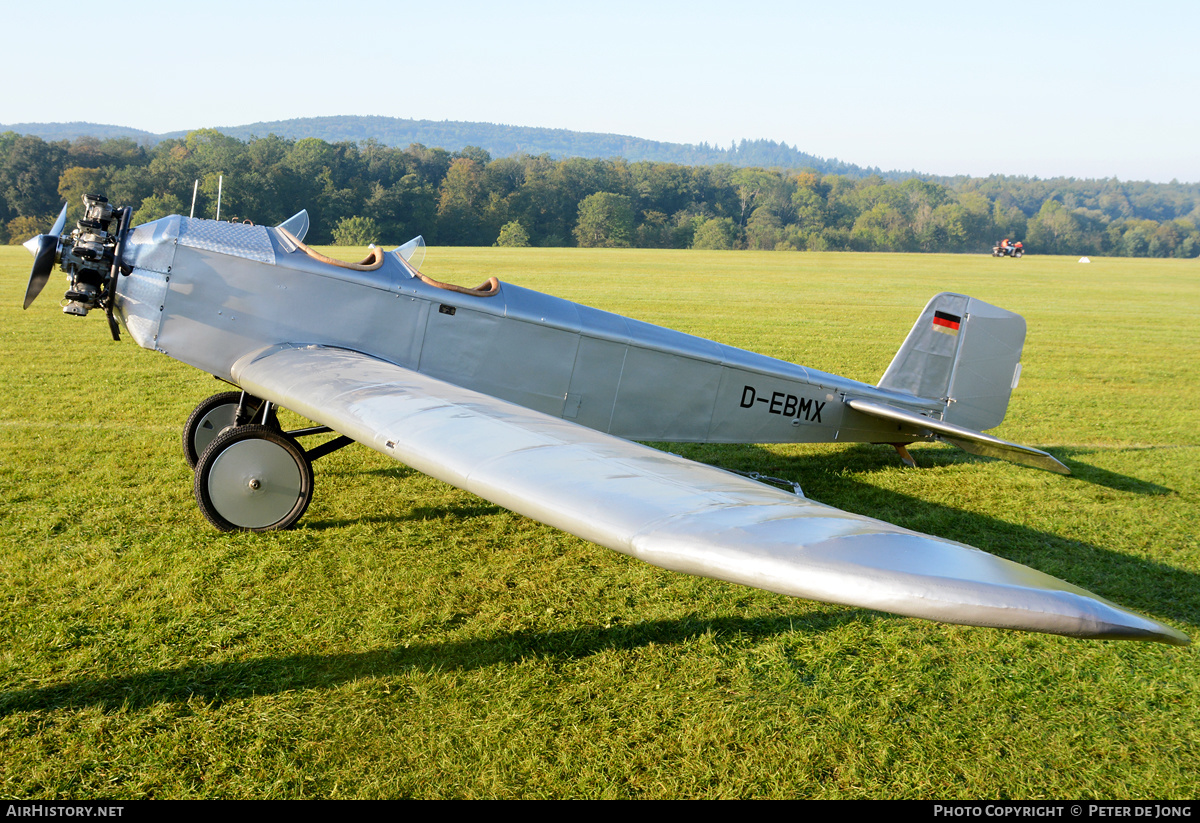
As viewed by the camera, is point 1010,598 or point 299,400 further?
point 299,400

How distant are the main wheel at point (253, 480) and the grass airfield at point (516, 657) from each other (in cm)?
15

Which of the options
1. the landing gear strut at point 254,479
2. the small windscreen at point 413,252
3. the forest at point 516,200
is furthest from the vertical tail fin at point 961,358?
the forest at point 516,200

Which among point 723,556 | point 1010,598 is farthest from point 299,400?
point 1010,598

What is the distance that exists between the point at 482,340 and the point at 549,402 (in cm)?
67

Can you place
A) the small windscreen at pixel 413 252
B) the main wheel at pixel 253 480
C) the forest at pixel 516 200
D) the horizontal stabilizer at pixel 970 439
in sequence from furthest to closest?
the forest at pixel 516 200, the small windscreen at pixel 413 252, the horizontal stabilizer at pixel 970 439, the main wheel at pixel 253 480

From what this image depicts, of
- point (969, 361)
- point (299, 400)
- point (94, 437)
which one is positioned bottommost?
point (94, 437)

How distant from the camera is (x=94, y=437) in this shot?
7.20m

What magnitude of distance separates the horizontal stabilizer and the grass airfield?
0.54m

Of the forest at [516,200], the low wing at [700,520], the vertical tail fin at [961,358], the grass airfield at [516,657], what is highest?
the forest at [516,200]

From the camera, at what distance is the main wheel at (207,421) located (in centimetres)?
617

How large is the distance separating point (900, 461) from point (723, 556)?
240 inches

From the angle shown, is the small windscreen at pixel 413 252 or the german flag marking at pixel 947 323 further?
the german flag marking at pixel 947 323

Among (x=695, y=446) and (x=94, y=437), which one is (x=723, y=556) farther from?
(x=94, y=437)

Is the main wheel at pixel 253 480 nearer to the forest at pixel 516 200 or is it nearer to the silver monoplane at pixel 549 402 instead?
the silver monoplane at pixel 549 402
